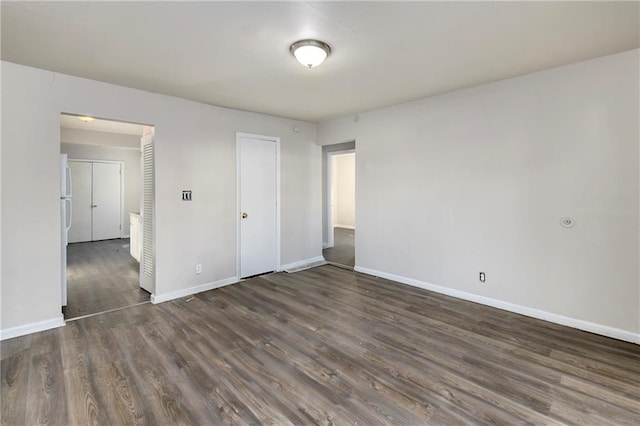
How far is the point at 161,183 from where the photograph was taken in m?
3.91

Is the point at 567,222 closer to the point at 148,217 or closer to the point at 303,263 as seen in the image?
the point at 303,263

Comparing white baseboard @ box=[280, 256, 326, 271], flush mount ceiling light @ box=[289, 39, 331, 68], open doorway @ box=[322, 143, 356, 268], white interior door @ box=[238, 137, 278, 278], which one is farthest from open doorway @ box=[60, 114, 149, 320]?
open doorway @ box=[322, 143, 356, 268]

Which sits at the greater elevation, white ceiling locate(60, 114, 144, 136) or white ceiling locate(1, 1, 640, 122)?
white ceiling locate(60, 114, 144, 136)

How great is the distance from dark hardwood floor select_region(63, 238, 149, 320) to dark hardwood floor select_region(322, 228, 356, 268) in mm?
3308

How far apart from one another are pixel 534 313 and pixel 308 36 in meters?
3.58

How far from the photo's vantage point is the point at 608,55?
2.83m

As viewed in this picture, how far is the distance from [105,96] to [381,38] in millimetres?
3052

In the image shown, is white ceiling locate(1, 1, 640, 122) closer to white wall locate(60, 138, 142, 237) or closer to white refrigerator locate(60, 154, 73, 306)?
white refrigerator locate(60, 154, 73, 306)

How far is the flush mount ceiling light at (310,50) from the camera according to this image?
8.13 ft

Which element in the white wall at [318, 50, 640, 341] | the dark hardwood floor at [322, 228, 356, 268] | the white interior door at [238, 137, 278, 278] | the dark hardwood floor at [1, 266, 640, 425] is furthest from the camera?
the dark hardwood floor at [322, 228, 356, 268]

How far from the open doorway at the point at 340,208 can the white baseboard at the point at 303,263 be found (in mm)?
237

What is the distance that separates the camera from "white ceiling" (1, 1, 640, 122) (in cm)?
207

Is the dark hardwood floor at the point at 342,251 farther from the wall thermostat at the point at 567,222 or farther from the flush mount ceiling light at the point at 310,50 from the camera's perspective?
the flush mount ceiling light at the point at 310,50

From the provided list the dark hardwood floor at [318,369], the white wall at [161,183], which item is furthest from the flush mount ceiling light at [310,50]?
the dark hardwood floor at [318,369]
